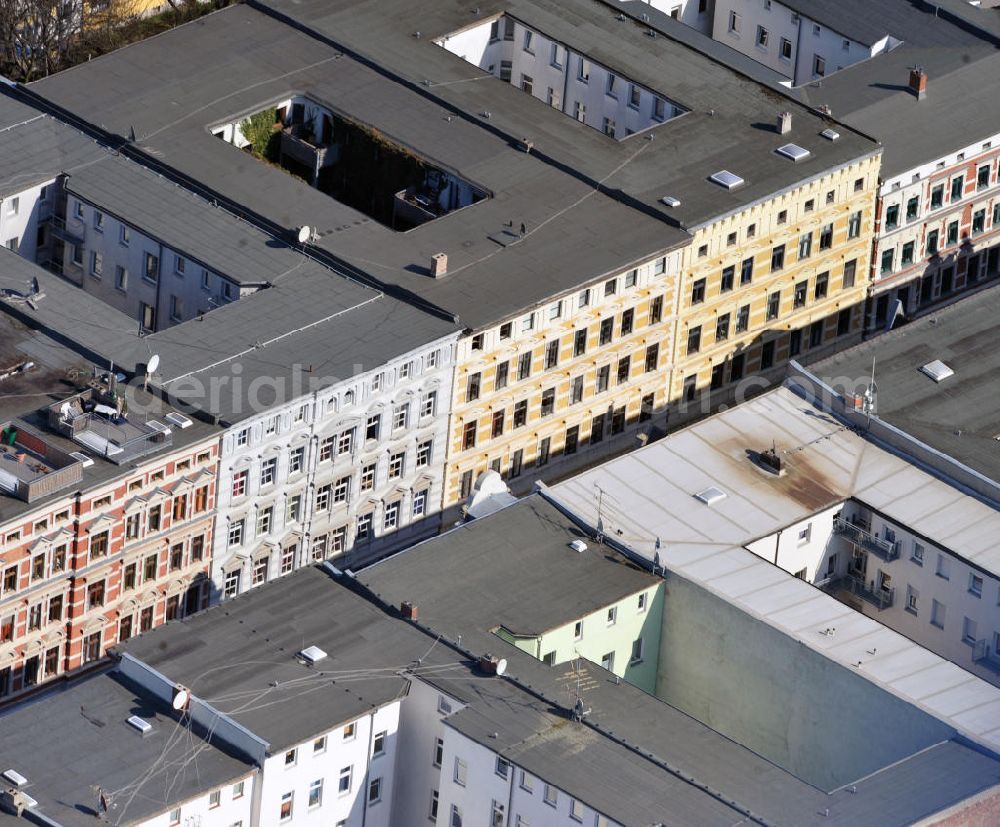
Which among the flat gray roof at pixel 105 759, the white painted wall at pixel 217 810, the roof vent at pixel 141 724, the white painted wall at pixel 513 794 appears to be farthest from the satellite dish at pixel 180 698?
the white painted wall at pixel 513 794

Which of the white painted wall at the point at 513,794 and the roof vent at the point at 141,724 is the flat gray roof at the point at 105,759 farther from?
the white painted wall at the point at 513,794

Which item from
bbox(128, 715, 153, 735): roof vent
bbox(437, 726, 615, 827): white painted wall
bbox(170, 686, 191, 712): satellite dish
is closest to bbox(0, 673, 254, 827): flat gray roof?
bbox(128, 715, 153, 735): roof vent

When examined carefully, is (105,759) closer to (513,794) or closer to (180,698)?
(180,698)

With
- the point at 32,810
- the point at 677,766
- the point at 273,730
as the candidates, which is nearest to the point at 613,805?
the point at 677,766

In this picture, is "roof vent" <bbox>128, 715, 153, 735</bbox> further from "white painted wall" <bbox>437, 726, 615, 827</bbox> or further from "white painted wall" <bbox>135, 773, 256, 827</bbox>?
"white painted wall" <bbox>437, 726, 615, 827</bbox>

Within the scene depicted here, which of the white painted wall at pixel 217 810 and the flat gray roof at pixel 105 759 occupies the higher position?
the flat gray roof at pixel 105 759

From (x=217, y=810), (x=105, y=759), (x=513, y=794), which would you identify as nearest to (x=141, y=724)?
(x=105, y=759)

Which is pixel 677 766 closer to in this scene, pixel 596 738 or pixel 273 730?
pixel 596 738
